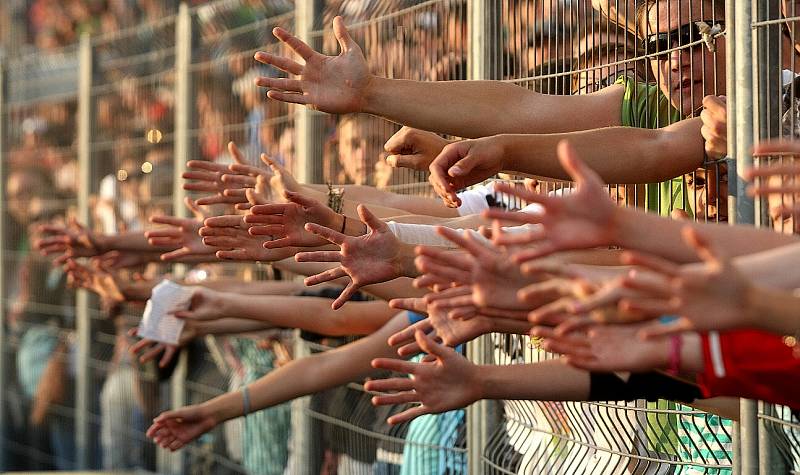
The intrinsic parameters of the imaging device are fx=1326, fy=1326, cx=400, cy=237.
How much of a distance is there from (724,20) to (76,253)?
2954 millimetres

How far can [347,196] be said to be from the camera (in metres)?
4.22

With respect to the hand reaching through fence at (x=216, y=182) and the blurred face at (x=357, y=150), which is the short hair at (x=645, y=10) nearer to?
the hand reaching through fence at (x=216, y=182)

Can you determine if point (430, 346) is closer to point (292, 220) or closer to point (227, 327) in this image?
point (292, 220)

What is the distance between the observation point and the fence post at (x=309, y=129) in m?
5.48

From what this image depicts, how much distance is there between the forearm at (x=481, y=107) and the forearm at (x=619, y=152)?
33 centimetres

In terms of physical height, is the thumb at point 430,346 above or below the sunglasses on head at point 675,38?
below

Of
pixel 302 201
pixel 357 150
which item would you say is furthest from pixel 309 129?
pixel 302 201

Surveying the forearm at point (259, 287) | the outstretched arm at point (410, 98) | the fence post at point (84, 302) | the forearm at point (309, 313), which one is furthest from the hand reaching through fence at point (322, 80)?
the fence post at point (84, 302)


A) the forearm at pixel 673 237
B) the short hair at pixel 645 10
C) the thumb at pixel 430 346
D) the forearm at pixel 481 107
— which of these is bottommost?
the thumb at pixel 430 346

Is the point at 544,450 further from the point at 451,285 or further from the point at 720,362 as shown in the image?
the point at 720,362

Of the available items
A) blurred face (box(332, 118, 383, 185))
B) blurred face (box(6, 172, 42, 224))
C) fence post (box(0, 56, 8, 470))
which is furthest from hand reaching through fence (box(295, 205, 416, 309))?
fence post (box(0, 56, 8, 470))

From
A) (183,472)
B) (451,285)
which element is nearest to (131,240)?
(183,472)

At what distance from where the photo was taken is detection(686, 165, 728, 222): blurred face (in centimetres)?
317

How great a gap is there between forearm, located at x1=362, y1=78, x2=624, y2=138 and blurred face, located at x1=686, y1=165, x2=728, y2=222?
30 centimetres
